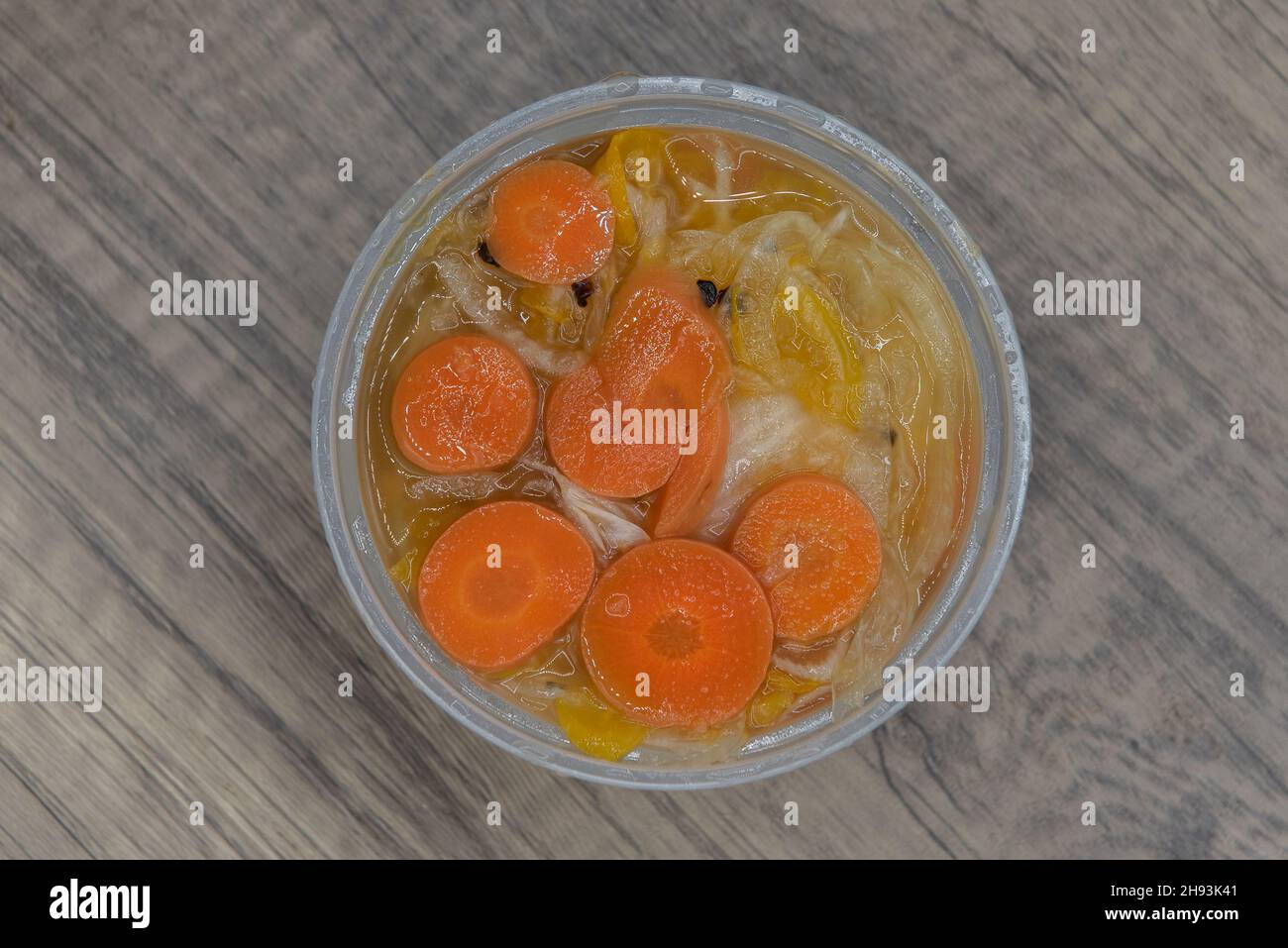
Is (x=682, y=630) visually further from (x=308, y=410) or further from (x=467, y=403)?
(x=308, y=410)

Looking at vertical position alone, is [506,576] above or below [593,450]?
below

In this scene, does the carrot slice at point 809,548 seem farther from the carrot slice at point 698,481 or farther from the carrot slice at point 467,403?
the carrot slice at point 467,403

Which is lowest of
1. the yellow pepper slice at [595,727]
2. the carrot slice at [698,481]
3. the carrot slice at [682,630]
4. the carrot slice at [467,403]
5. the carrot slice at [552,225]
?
the yellow pepper slice at [595,727]

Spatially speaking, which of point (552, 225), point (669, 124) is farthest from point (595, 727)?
point (669, 124)

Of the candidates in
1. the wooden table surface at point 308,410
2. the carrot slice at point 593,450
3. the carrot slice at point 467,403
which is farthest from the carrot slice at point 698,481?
the wooden table surface at point 308,410

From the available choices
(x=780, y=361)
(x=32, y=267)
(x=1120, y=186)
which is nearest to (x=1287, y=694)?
(x=1120, y=186)

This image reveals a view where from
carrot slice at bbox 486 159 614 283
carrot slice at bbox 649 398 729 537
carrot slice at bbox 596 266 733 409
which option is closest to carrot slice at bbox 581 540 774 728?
carrot slice at bbox 649 398 729 537
